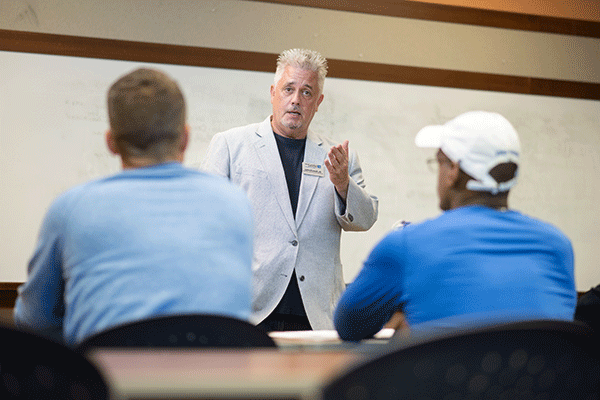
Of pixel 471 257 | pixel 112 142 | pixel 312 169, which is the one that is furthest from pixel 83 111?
pixel 471 257

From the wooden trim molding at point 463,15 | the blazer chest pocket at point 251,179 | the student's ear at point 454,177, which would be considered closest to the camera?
the student's ear at point 454,177

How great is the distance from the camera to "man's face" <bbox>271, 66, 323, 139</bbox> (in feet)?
8.76

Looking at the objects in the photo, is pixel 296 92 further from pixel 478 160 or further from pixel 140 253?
pixel 140 253

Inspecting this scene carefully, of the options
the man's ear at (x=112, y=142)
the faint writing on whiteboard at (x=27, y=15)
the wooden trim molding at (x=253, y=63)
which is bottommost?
the man's ear at (x=112, y=142)

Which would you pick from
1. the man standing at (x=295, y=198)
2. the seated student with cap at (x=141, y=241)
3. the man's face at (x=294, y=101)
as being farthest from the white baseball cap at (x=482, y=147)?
the man's face at (x=294, y=101)

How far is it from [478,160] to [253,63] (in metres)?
2.66

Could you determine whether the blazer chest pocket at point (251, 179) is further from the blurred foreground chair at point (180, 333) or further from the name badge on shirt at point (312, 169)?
the blurred foreground chair at point (180, 333)

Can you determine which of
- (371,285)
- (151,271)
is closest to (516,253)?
(371,285)

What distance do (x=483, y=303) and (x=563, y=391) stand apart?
0.54 m

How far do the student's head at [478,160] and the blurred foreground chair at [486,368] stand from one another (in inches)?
29.4

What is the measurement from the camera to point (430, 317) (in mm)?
1273

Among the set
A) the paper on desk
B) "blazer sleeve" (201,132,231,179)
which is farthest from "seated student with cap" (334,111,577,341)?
"blazer sleeve" (201,132,231,179)

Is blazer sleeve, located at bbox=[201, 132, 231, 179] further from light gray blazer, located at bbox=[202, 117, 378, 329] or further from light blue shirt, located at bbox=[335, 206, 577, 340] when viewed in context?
light blue shirt, located at bbox=[335, 206, 577, 340]

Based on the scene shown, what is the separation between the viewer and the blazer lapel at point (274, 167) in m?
2.52
